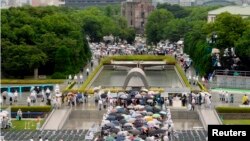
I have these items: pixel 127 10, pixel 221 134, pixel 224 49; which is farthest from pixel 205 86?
pixel 127 10

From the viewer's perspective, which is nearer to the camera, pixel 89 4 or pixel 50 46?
pixel 50 46

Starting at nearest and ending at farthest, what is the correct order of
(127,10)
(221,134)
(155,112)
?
(221,134), (155,112), (127,10)

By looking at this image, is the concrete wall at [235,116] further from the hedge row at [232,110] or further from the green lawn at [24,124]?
the green lawn at [24,124]

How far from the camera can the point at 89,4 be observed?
197125 mm

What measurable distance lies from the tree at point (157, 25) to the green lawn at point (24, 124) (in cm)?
7235

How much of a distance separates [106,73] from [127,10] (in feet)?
261

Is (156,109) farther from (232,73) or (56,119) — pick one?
(232,73)

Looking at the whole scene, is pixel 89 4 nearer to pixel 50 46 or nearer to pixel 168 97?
pixel 50 46

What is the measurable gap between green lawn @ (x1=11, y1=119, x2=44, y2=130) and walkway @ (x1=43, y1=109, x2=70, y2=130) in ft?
1.49

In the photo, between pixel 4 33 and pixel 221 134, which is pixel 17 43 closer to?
pixel 4 33

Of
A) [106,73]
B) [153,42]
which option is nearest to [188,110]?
Result: [106,73]

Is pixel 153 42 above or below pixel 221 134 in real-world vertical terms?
below

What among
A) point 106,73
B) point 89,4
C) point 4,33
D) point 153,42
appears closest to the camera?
point 4,33

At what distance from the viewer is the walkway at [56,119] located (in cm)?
3538
